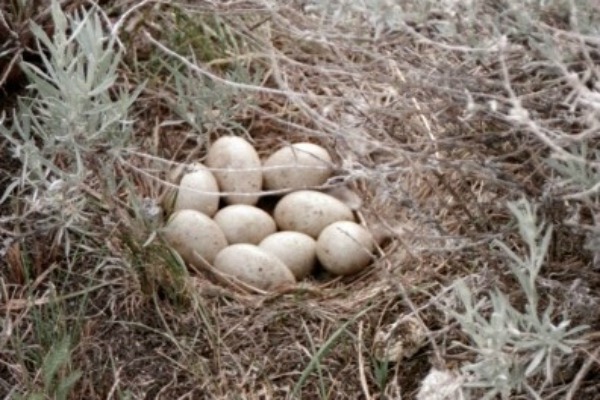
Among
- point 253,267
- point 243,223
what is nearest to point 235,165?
point 243,223

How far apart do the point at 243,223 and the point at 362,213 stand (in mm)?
220

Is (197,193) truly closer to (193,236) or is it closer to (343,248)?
(193,236)

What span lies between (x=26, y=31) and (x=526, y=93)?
92cm


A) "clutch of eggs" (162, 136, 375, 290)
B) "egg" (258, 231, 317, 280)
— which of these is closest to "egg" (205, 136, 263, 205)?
"clutch of eggs" (162, 136, 375, 290)

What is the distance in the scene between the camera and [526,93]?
1808 mm

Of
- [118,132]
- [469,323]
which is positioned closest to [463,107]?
[469,323]

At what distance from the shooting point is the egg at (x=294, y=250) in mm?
2373

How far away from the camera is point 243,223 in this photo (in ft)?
7.91

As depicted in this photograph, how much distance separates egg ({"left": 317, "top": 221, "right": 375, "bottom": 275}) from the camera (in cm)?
236

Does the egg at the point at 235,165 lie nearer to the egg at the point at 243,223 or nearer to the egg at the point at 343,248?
the egg at the point at 243,223

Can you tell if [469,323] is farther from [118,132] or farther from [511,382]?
[118,132]

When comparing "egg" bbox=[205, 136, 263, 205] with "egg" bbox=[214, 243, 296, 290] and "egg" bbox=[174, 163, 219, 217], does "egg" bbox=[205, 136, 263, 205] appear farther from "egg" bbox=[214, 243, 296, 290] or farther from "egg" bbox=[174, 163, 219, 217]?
"egg" bbox=[214, 243, 296, 290]

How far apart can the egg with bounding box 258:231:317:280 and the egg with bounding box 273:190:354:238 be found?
0.04 meters

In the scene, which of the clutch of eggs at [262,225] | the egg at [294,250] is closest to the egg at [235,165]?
the clutch of eggs at [262,225]
